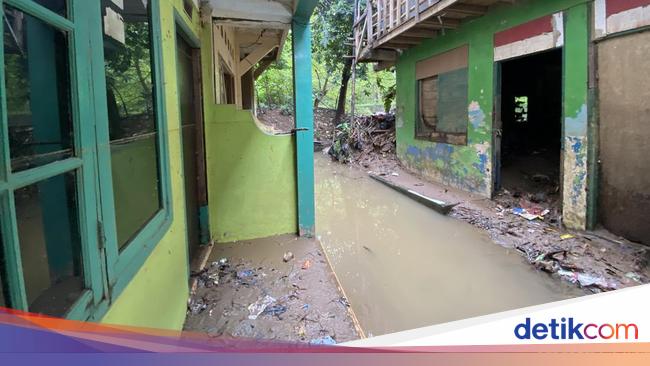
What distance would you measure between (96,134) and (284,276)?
250cm

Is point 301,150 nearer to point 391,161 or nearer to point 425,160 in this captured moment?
point 425,160

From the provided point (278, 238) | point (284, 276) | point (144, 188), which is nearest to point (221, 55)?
point (278, 238)

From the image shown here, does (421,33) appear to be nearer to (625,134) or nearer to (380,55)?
(380,55)

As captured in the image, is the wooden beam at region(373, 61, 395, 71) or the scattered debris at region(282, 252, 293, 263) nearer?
the scattered debris at region(282, 252, 293, 263)

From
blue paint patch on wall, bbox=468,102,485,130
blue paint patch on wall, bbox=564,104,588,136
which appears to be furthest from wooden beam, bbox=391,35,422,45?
blue paint patch on wall, bbox=564,104,588,136

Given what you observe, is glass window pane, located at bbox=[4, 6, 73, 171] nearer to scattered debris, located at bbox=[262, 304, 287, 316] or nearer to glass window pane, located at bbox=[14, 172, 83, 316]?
glass window pane, located at bbox=[14, 172, 83, 316]

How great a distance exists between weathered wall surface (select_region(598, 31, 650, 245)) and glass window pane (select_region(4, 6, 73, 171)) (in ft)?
16.5

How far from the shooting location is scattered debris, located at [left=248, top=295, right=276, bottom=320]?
2959 mm

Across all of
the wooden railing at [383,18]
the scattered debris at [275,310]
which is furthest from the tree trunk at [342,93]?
the scattered debris at [275,310]

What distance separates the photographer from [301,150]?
15.0 ft

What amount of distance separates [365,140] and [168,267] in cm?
1103

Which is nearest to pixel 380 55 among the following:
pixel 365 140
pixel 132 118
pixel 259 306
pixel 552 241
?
pixel 365 140

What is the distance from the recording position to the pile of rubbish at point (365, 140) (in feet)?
40.7

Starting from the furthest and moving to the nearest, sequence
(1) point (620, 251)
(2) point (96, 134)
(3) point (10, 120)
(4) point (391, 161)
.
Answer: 1. (4) point (391, 161)
2. (1) point (620, 251)
3. (2) point (96, 134)
4. (3) point (10, 120)
